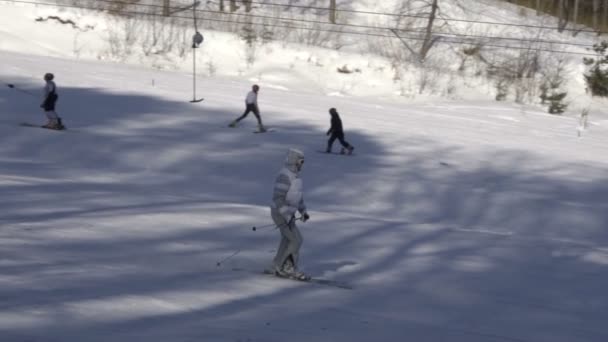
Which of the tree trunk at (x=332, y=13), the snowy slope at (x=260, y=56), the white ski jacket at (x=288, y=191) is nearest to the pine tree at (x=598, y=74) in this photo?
the snowy slope at (x=260, y=56)

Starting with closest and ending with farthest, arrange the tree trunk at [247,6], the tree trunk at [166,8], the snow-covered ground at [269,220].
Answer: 1. the snow-covered ground at [269,220]
2. the tree trunk at [166,8]
3. the tree trunk at [247,6]

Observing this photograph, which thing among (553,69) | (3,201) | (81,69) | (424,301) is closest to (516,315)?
(424,301)

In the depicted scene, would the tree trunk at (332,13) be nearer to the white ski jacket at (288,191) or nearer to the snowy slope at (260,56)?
the snowy slope at (260,56)

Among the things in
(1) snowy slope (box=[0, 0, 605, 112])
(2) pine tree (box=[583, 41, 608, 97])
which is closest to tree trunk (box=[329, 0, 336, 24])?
(1) snowy slope (box=[0, 0, 605, 112])

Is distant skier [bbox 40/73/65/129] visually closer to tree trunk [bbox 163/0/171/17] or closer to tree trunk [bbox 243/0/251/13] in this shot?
tree trunk [bbox 163/0/171/17]

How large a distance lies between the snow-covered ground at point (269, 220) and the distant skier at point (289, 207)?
288mm

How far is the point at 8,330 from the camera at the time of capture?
26.8 ft

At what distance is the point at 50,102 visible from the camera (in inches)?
1013

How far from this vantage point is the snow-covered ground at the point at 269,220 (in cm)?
1043

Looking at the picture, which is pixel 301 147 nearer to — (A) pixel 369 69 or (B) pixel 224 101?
(B) pixel 224 101

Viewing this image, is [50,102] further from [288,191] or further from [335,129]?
[288,191]

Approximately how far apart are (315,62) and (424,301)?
36474 mm

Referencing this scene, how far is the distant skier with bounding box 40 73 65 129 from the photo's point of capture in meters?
25.3

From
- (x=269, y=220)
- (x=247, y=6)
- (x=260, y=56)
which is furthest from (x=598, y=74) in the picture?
(x=269, y=220)
